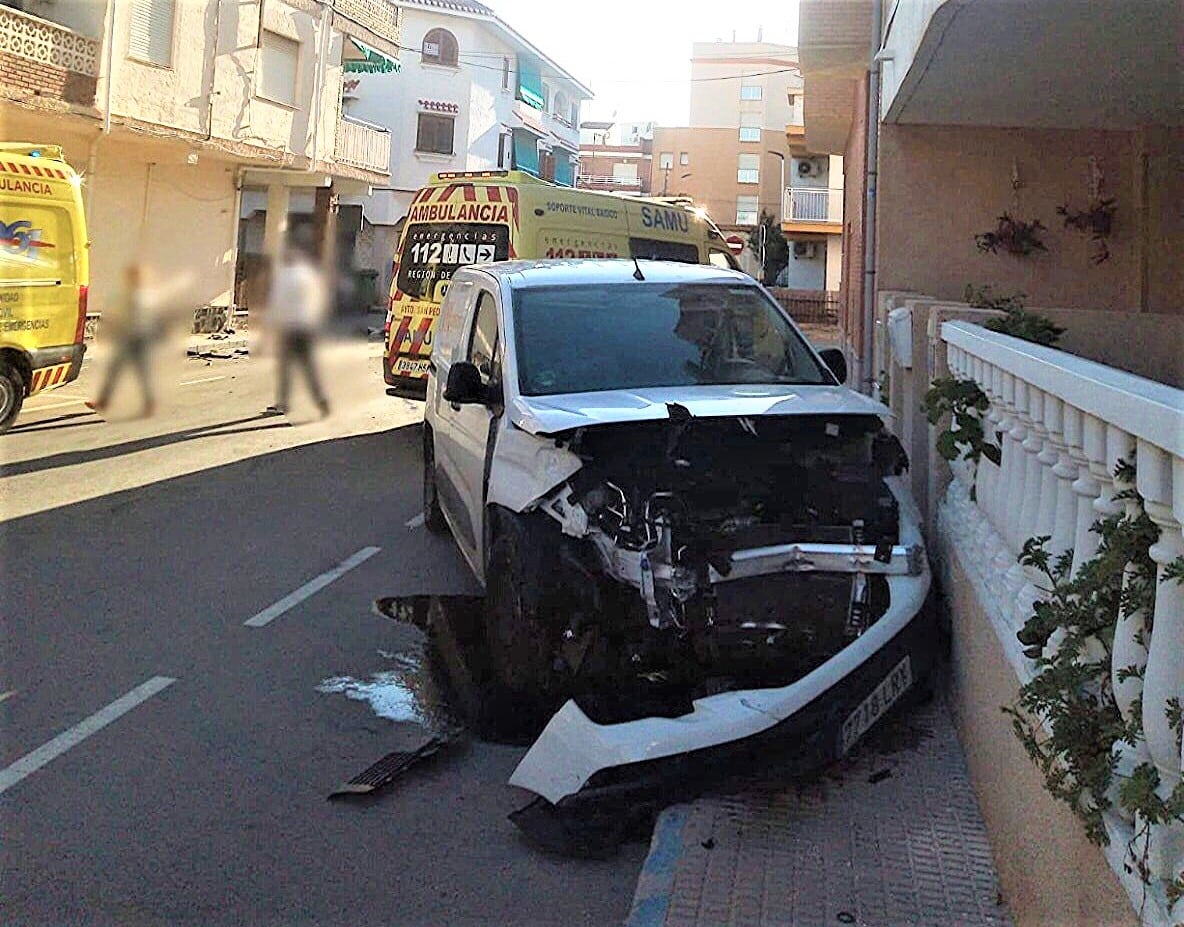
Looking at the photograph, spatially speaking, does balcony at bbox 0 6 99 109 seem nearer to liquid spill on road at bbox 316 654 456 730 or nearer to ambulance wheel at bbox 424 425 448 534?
liquid spill on road at bbox 316 654 456 730

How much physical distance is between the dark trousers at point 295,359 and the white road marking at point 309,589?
3.48 metres

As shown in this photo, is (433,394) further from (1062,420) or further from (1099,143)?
(1099,143)

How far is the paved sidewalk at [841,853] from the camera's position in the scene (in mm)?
3029

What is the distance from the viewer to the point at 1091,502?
246 centimetres

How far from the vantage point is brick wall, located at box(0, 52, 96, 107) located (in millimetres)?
5027

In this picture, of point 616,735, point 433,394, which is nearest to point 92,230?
point 616,735

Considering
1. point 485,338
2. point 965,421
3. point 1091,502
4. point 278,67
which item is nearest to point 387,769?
point 965,421

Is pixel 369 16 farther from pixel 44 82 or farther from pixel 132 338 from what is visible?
pixel 132 338

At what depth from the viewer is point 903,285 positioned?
998 cm

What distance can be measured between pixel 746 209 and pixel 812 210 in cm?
2515

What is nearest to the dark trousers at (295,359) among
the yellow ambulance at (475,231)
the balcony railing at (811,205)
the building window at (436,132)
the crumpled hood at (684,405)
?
the crumpled hood at (684,405)

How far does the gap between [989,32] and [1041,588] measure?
194 inches

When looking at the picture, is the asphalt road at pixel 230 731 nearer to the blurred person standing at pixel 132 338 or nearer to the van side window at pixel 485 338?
the blurred person standing at pixel 132 338

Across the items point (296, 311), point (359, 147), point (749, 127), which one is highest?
point (749, 127)
